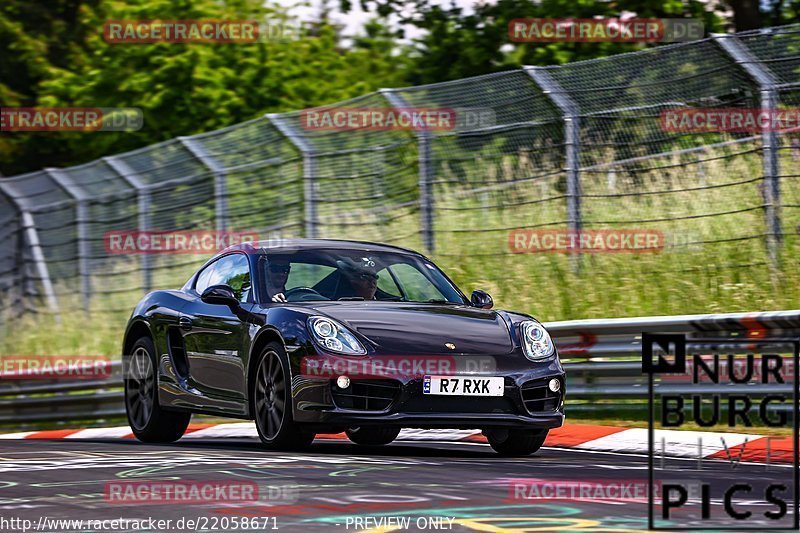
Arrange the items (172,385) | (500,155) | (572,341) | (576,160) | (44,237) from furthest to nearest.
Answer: (44,237) < (500,155) < (576,160) < (572,341) < (172,385)

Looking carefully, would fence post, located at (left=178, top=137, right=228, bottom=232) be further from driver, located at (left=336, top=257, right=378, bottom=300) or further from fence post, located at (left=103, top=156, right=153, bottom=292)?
driver, located at (left=336, top=257, right=378, bottom=300)

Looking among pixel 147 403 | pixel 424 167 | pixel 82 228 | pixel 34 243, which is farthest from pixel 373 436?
pixel 34 243

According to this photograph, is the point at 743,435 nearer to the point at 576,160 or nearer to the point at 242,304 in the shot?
the point at 242,304

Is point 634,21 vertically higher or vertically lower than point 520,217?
higher

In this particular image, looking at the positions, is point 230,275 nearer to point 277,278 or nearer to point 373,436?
point 277,278

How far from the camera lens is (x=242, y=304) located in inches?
411

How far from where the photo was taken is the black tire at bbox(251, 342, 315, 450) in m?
→ 9.50

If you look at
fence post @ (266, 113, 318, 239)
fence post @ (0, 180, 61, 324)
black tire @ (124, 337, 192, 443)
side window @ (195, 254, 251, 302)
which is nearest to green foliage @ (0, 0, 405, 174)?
fence post @ (0, 180, 61, 324)

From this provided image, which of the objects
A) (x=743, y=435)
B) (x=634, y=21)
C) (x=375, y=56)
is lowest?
(x=743, y=435)

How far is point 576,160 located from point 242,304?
495 cm

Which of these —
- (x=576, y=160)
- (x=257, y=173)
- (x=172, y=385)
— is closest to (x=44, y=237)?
(x=257, y=173)

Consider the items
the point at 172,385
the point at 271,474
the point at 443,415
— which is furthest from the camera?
the point at 172,385

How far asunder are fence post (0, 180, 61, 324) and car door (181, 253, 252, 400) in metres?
11.5

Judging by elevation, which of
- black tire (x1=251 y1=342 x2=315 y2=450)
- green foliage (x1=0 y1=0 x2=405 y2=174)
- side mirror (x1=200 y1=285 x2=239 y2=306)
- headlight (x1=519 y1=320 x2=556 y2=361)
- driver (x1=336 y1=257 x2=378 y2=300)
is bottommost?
black tire (x1=251 y1=342 x2=315 y2=450)
